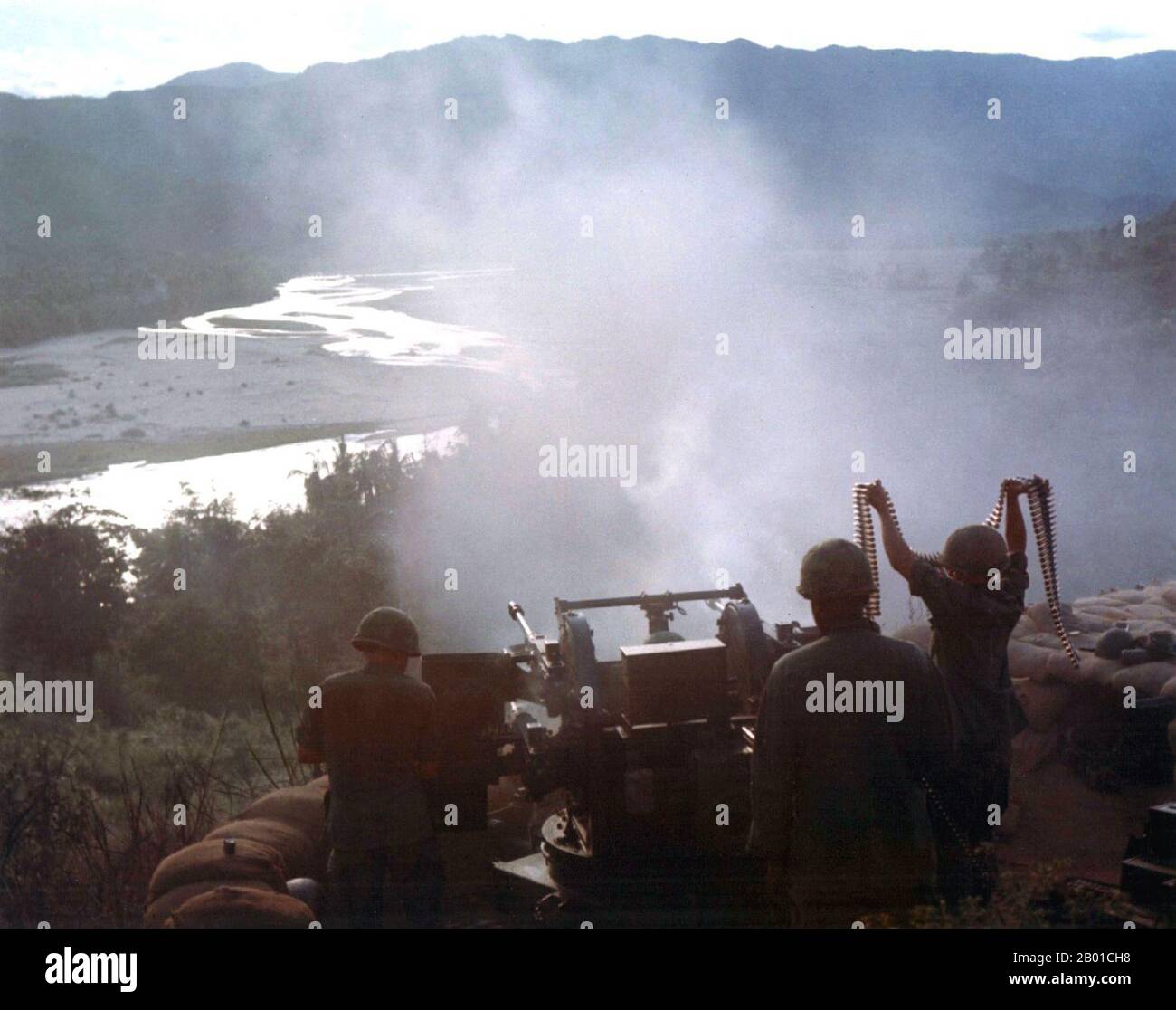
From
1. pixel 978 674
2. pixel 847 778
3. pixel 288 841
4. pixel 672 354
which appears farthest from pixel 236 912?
pixel 672 354

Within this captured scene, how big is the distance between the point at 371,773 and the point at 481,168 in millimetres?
22295

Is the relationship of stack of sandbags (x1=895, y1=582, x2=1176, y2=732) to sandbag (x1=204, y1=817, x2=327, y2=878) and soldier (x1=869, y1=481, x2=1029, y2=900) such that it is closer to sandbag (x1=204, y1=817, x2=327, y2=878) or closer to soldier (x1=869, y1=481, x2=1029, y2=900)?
soldier (x1=869, y1=481, x2=1029, y2=900)

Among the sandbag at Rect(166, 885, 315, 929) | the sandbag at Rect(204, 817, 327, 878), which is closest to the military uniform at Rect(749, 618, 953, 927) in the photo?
the sandbag at Rect(166, 885, 315, 929)

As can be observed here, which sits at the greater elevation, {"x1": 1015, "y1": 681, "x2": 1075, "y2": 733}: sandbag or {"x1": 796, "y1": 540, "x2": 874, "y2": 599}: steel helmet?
{"x1": 796, "y1": 540, "x2": 874, "y2": 599}: steel helmet

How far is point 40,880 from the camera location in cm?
695

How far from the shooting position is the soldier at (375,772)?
4.87m

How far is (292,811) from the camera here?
680 cm

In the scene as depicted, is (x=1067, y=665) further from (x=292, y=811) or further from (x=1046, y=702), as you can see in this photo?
(x=292, y=811)

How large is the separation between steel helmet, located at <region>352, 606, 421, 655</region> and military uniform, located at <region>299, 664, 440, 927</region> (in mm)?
109

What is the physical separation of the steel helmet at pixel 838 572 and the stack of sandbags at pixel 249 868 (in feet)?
8.49

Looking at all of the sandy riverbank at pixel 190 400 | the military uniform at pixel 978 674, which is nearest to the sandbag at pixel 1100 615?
the military uniform at pixel 978 674

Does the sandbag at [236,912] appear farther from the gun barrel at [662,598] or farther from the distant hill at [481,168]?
the distant hill at [481,168]

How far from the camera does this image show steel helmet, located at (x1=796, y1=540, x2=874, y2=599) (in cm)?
369
